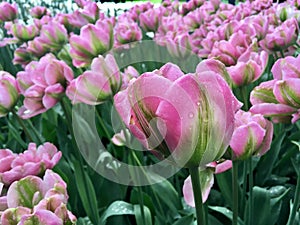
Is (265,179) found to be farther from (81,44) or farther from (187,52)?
(81,44)

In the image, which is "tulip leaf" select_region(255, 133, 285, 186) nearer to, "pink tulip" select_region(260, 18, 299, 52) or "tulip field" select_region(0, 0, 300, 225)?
"tulip field" select_region(0, 0, 300, 225)

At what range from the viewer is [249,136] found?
480 mm

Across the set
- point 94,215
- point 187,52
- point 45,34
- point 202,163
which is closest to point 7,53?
point 45,34

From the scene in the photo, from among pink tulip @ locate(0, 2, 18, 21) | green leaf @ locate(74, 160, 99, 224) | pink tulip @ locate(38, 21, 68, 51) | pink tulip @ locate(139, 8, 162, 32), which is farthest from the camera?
pink tulip @ locate(0, 2, 18, 21)

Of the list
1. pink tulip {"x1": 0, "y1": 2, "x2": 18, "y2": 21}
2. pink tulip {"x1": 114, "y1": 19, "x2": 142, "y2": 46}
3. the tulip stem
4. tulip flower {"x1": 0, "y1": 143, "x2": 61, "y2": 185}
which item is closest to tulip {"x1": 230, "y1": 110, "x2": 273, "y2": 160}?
the tulip stem

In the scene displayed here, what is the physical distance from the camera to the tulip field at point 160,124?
12.5 inches

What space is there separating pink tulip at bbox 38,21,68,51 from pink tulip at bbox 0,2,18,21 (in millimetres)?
420

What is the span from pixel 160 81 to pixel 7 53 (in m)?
1.71

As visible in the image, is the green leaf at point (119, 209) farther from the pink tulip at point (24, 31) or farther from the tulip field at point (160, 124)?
the pink tulip at point (24, 31)

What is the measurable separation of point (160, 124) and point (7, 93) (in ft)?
1.82

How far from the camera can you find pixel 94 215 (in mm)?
829

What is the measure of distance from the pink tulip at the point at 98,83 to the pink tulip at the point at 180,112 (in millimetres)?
379

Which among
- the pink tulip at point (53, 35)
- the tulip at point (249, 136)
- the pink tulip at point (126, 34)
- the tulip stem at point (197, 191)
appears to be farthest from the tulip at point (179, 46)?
the tulip stem at point (197, 191)

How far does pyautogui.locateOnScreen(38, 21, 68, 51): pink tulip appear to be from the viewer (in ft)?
4.16
